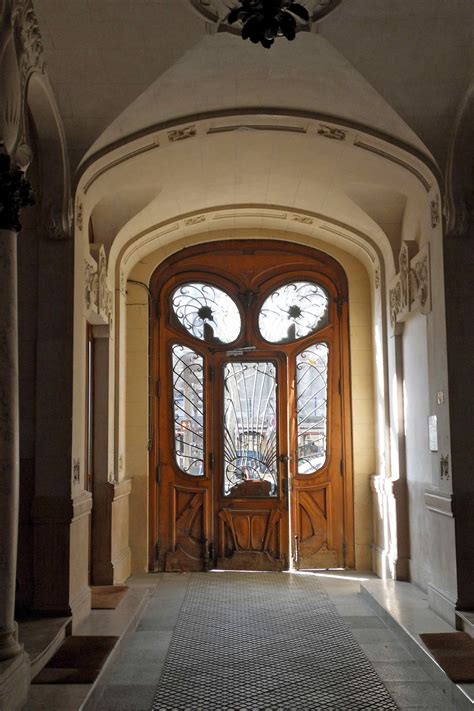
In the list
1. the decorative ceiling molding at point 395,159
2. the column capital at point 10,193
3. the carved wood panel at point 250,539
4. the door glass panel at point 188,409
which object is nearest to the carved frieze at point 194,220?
the door glass panel at point 188,409

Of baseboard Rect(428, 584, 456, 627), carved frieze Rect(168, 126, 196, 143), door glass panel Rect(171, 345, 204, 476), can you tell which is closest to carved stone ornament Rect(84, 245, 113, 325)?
carved frieze Rect(168, 126, 196, 143)

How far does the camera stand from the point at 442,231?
19.9ft

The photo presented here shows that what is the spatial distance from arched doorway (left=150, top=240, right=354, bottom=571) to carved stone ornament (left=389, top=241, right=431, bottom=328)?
1.40 m

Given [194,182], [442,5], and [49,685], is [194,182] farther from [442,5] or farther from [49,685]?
[49,685]

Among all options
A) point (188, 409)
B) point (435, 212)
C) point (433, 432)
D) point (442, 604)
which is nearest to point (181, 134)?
point (435, 212)

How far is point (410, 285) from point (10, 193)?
4.03 m

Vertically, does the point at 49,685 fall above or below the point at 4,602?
below

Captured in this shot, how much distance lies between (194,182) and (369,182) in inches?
64.1

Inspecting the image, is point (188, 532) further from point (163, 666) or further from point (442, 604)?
point (163, 666)

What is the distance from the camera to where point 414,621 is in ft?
19.0

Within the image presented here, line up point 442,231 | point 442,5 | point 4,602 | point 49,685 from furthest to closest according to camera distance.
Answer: point 442,231 < point 442,5 < point 49,685 < point 4,602

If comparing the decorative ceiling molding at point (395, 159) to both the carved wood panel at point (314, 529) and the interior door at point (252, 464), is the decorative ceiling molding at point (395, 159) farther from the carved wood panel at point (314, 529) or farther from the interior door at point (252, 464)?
the carved wood panel at point (314, 529)

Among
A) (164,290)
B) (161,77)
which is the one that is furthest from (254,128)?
(164,290)

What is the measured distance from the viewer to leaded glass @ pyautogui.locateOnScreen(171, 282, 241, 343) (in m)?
9.38
